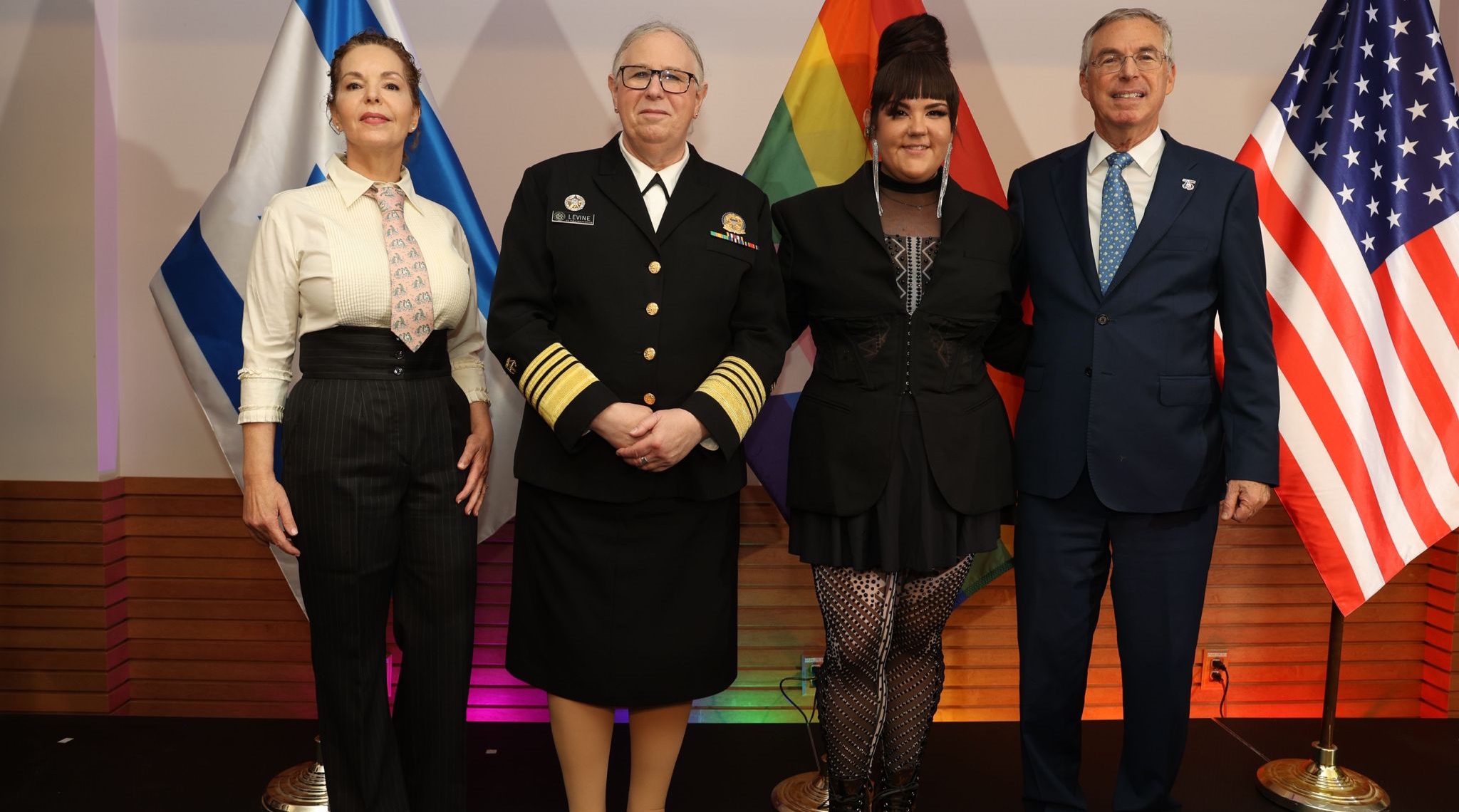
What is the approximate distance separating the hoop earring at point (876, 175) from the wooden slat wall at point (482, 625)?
1229mm

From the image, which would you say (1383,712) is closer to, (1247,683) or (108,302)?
(1247,683)

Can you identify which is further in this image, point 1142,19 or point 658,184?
point 1142,19

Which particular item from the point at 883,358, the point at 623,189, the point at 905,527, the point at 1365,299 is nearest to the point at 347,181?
the point at 623,189

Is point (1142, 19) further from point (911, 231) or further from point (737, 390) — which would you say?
point (737, 390)

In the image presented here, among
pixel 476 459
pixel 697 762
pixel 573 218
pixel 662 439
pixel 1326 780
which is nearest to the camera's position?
pixel 662 439

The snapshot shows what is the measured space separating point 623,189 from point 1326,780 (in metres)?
2.43

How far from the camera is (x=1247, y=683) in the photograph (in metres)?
3.24

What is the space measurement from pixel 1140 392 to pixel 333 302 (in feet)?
5.56

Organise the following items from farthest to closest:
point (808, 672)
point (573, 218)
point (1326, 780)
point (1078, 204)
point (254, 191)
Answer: point (808, 672) < point (1326, 780) < point (254, 191) < point (1078, 204) < point (573, 218)

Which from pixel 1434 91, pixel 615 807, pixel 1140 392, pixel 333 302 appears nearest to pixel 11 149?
pixel 333 302

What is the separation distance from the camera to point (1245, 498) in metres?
2.18

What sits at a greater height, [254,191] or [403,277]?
[254,191]

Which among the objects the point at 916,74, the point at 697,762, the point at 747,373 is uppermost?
the point at 916,74

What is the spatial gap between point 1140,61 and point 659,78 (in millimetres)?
1089
